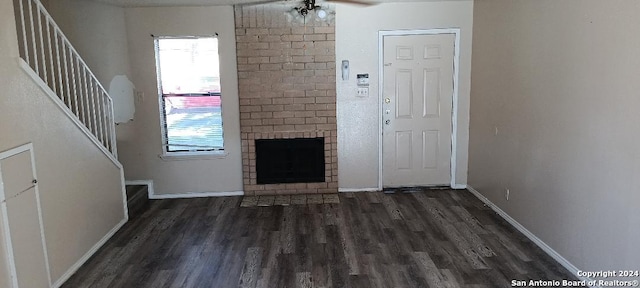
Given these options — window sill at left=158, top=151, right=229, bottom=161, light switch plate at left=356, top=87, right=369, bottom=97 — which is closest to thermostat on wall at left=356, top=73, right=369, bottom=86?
light switch plate at left=356, top=87, right=369, bottom=97

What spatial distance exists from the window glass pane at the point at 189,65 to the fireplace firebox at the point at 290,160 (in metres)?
0.97

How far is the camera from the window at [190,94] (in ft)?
18.1

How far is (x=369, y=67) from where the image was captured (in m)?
5.59

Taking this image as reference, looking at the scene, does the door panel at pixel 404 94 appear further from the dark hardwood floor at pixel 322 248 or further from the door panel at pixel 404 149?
the dark hardwood floor at pixel 322 248

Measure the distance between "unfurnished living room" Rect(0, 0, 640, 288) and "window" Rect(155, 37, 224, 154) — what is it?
0.02 m

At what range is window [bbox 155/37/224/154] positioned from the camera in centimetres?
553

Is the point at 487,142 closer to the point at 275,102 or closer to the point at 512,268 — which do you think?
the point at 512,268

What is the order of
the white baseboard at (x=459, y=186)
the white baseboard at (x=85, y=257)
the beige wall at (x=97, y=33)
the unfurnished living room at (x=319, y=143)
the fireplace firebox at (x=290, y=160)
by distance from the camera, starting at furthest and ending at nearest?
the white baseboard at (x=459, y=186)
the fireplace firebox at (x=290, y=160)
the beige wall at (x=97, y=33)
the white baseboard at (x=85, y=257)
the unfurnished living room at (x=319, y=143)

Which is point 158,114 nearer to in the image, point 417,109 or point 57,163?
point 57,163

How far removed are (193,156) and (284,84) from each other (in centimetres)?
146

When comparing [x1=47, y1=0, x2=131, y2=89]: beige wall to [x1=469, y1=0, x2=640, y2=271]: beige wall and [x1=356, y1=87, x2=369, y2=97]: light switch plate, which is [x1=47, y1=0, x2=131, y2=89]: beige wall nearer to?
[x1=356, y1=87, x2=369, y2=97]: light switch plate

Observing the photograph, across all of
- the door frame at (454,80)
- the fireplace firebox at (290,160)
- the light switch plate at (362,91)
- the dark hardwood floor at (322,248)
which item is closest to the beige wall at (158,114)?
the fireplace firebox at (290,160)

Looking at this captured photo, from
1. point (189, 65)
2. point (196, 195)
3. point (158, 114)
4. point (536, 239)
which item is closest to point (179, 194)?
point (196, 195)

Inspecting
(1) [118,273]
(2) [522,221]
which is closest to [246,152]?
(1) [118,273]
